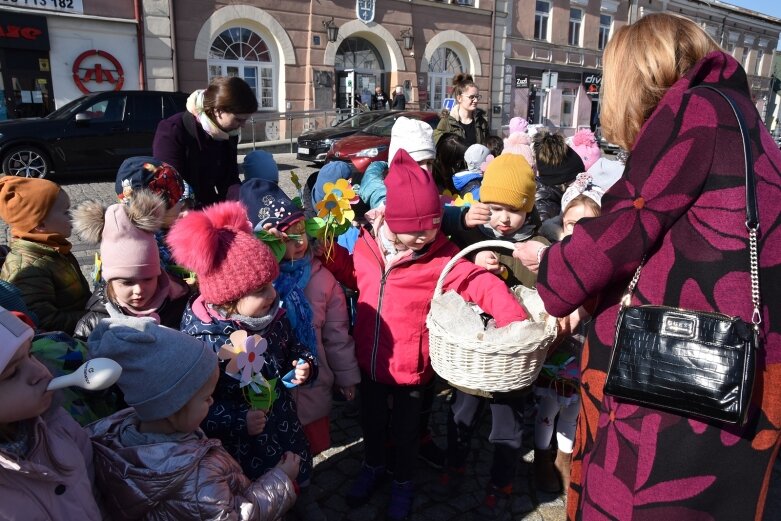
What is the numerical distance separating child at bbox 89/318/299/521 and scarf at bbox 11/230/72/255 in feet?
3.62

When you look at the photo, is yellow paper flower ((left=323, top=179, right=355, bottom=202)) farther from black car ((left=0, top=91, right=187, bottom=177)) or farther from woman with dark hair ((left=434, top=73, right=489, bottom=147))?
black car ((left=0, top=91, right=187, bottom=177))

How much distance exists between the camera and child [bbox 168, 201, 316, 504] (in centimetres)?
188

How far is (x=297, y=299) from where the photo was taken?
2.29 metres

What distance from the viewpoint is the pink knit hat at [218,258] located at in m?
1.88

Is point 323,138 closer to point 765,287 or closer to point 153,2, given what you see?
point 153,2

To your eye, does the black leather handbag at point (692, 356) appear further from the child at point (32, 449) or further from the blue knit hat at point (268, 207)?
the blue knit hat at point (268, 207)

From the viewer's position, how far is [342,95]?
18.1m

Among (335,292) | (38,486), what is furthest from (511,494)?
(38,486)

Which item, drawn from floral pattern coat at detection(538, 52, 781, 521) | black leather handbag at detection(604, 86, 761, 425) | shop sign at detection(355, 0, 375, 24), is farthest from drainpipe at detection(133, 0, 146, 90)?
black leather handbag at detection(604, 86, 761, 425)

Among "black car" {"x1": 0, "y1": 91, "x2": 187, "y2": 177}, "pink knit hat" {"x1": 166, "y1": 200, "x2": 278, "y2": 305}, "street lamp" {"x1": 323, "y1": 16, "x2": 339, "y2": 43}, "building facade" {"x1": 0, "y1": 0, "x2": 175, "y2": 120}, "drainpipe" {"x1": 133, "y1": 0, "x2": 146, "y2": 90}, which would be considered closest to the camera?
"pink knit hat" {"x1": 166, "y1": 200, "x2": 278, "y2": 305}

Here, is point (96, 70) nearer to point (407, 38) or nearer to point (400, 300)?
point (407, 38)

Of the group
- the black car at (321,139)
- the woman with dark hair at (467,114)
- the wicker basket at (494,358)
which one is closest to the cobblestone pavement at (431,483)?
the wicker basket at (494,358)

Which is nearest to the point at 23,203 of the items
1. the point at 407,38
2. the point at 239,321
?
the point at 239,321

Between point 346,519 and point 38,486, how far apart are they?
1549mm
